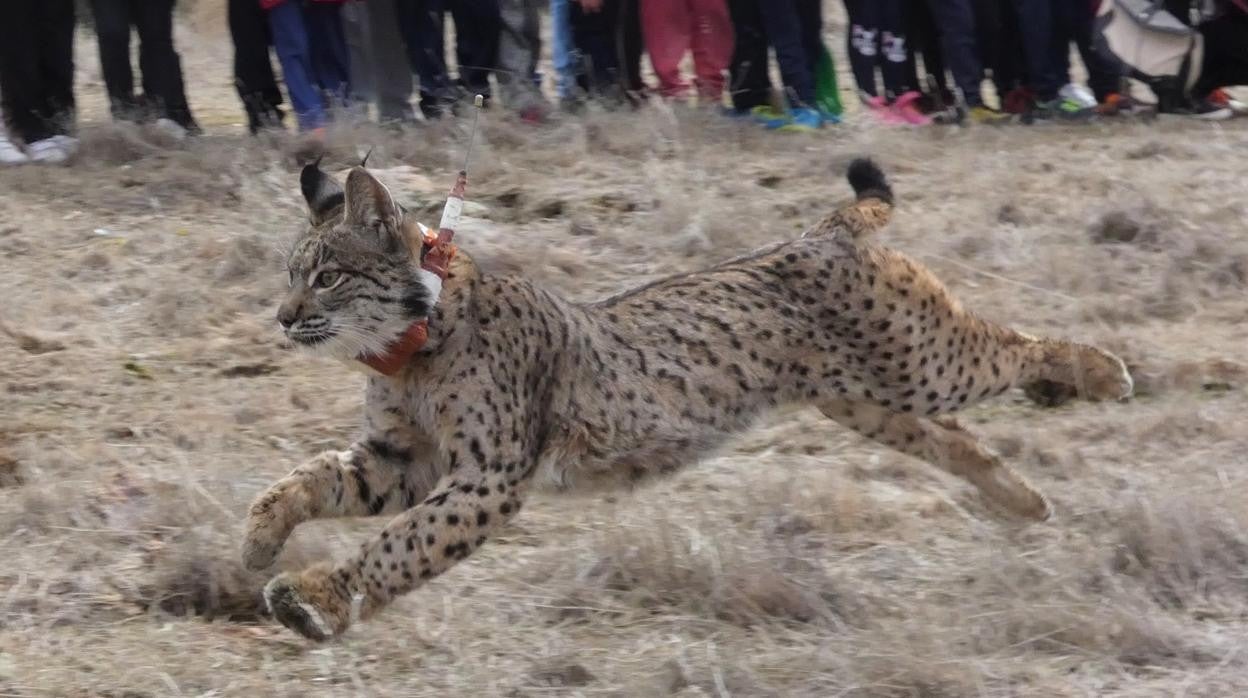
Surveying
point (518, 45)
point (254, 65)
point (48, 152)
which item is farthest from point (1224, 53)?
point (48, 152)

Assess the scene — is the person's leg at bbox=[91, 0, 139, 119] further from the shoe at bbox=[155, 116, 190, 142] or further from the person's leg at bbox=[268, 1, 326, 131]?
the person's leg at bbox=[268, 1, 326, 131]

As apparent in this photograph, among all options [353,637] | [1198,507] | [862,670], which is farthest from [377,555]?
[1198,507]

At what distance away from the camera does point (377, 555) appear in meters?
4.72

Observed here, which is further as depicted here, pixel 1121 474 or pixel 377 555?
pixel 1121 474

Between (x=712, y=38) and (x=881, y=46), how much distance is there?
3.42 ft

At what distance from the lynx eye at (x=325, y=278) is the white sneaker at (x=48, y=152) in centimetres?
487

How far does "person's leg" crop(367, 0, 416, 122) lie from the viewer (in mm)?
10250

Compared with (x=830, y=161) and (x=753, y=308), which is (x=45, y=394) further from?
(x=830, y=161)

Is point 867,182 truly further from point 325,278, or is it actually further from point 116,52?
point 116,52

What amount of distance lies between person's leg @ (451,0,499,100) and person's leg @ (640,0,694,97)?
0.89m

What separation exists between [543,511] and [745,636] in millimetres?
1189

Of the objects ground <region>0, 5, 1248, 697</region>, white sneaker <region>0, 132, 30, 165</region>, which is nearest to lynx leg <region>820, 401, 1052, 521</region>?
ground <region>0, 5, 1248, 697</region>

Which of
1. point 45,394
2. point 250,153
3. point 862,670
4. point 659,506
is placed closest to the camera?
point 862,670

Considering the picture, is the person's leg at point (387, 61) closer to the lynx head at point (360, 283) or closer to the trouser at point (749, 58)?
the trouser at point (749, 58)
